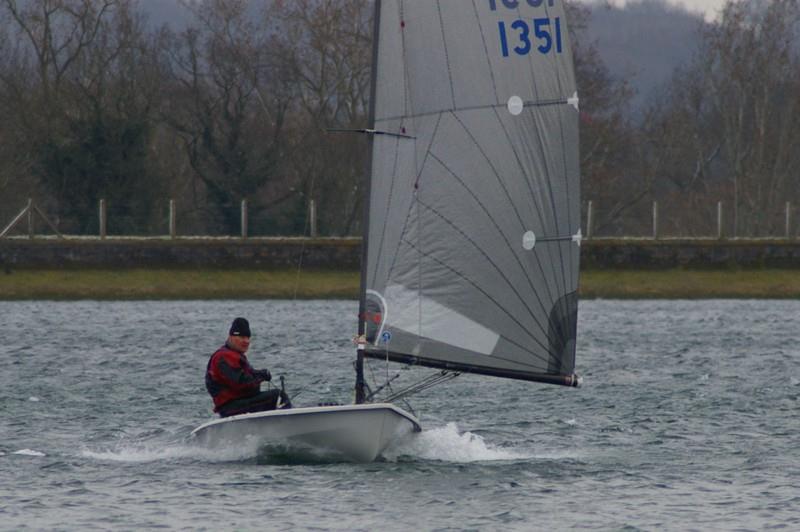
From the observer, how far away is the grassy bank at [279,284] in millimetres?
56625

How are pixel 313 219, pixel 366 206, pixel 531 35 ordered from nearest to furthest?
pixel 366 206, pixel 531 35, pixel 313 219

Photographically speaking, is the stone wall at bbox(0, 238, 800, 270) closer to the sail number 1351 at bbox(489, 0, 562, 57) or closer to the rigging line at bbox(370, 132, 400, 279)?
the rigging line at bbox(370, 132, 400, 279)

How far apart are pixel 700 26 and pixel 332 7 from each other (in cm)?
1978

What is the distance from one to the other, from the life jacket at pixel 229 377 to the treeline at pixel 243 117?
4356cm

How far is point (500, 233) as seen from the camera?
67.7 feet

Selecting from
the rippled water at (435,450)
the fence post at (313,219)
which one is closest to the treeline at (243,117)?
the fence post at (313,219)

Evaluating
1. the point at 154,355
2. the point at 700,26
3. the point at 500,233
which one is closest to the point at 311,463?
the point at 500,233

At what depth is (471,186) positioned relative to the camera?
67.3 ft

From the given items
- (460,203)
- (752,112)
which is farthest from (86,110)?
(460,203)

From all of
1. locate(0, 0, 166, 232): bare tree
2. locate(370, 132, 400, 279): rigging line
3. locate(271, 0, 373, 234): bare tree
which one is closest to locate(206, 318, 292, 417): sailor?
locate(370, 132, 400, 279): rigging line

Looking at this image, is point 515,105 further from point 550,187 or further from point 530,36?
point 550,187

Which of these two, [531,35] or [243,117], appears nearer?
[531,35]

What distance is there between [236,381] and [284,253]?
38.7m

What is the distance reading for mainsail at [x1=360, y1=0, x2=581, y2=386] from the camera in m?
20.1
